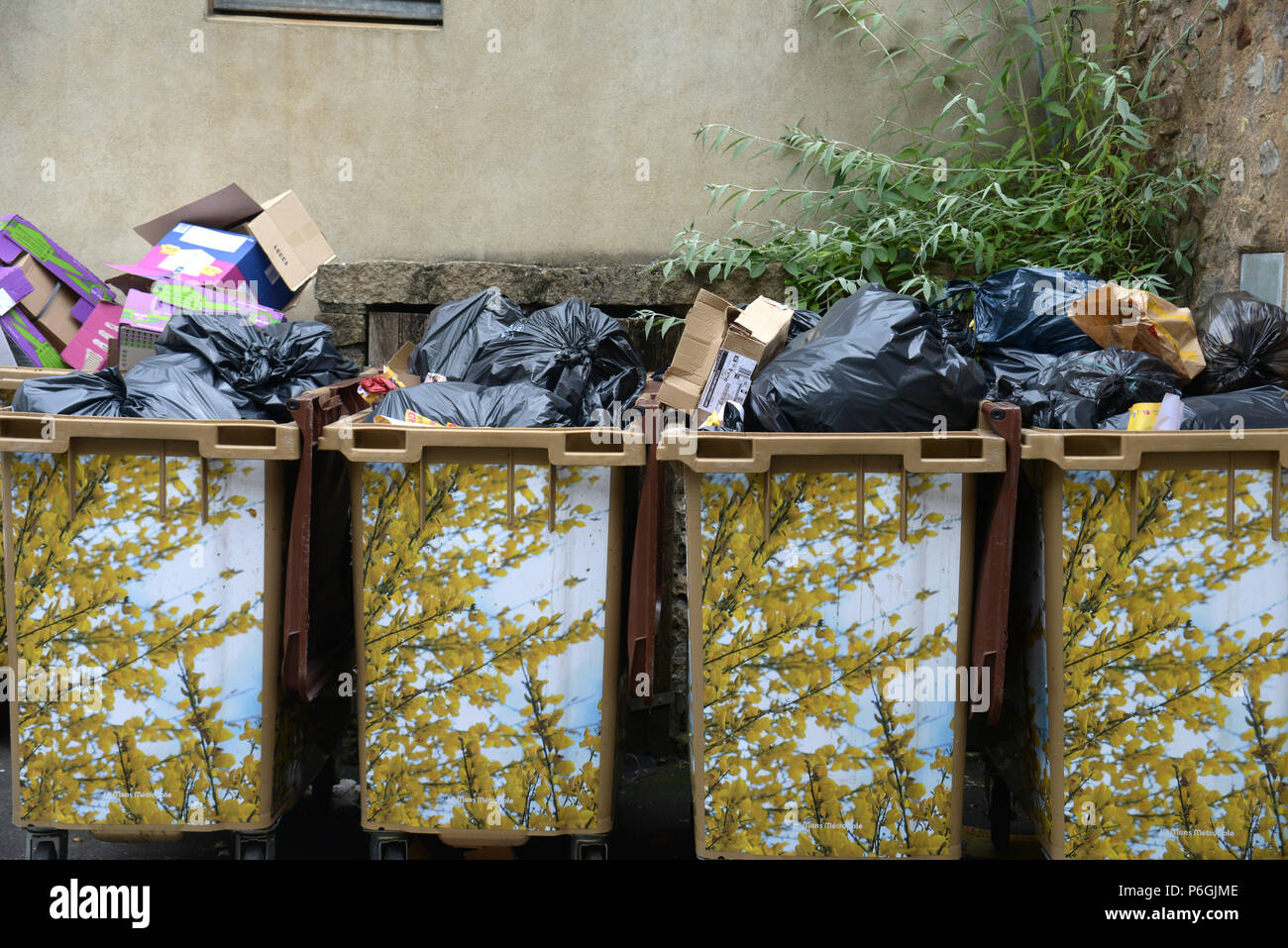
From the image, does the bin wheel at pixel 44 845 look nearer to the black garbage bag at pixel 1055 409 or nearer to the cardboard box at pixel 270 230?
the cardboard box at pixel 270 230

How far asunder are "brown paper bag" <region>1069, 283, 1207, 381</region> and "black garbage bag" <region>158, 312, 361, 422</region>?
2241mm

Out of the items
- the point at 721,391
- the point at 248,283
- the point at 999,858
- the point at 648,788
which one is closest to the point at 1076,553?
the point at 721,391

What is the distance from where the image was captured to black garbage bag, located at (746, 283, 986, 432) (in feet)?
7.79

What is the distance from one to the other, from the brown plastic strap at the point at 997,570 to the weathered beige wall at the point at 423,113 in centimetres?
229

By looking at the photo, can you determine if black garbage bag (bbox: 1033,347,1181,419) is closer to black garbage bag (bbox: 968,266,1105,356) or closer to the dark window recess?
black garbage bag (bbox: 968,266,1105,356)

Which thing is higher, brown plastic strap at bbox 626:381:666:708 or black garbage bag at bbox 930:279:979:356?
black garbage bag at bbox 930:279:979:356

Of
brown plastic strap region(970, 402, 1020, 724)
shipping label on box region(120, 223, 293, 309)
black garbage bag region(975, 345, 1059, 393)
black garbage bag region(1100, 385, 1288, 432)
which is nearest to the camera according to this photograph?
brown plastic strap region(970, 402, 1020, 724)

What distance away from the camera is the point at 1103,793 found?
2396 millimetres

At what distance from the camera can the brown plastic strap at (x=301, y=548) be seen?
2467mm

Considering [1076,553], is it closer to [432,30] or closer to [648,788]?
[648,788]

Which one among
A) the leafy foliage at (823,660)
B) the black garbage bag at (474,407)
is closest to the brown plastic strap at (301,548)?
the black garbage bag at (474,407)

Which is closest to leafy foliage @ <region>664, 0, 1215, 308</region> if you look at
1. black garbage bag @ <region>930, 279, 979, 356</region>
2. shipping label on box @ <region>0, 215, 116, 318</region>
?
black garbage bag @ <region>930, 279, 979, 356</region>

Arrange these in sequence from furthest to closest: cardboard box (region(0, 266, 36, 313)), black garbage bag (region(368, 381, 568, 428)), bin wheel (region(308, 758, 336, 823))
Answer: cardboard box (region(0, 266, 36, 313))
bin wheel (region(308, 758, 336, 823))
black garbage bag (region(368, 381, 568, 428))

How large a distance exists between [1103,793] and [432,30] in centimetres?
368
